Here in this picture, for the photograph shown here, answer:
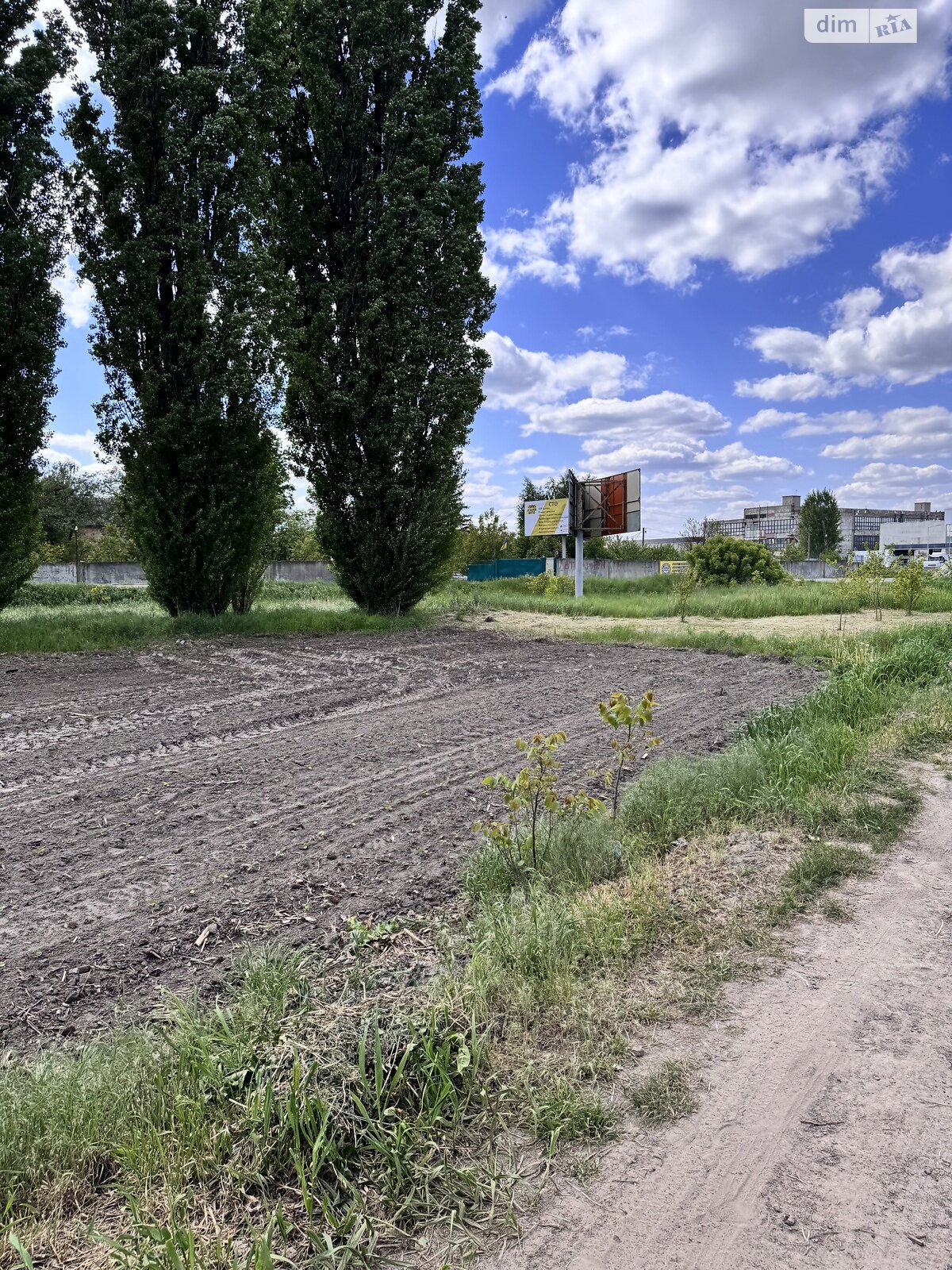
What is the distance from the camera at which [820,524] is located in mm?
69062

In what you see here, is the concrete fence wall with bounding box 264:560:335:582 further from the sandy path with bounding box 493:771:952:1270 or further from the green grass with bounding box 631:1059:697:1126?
the green grass with bounding box 631:1059:697:1126

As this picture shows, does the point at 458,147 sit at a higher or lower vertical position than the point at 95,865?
higher

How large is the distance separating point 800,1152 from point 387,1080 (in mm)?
998

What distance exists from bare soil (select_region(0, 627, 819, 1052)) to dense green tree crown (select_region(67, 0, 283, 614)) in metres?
4.03

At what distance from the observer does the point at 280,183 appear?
14.4 meters

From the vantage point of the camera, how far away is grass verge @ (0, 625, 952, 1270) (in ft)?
5.45

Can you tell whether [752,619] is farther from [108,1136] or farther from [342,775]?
[108,1136]

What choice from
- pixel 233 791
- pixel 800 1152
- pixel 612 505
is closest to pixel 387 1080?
pixel 800 1152

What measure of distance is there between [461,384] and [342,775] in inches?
448

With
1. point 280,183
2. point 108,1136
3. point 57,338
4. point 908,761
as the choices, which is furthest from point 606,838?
point 280,183

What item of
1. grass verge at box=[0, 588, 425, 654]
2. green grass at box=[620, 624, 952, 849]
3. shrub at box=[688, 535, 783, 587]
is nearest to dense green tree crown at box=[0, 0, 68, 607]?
grass verge at box=[0, 588, 425, 654]

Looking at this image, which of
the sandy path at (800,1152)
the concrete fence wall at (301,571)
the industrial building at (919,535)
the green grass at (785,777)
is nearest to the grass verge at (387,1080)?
the sandy path at (800,1152)

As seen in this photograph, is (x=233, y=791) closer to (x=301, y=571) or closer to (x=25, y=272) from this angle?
(x=25, y=272)

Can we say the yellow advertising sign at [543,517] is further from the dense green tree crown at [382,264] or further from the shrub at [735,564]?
the dense green tree crown at [382,264]
